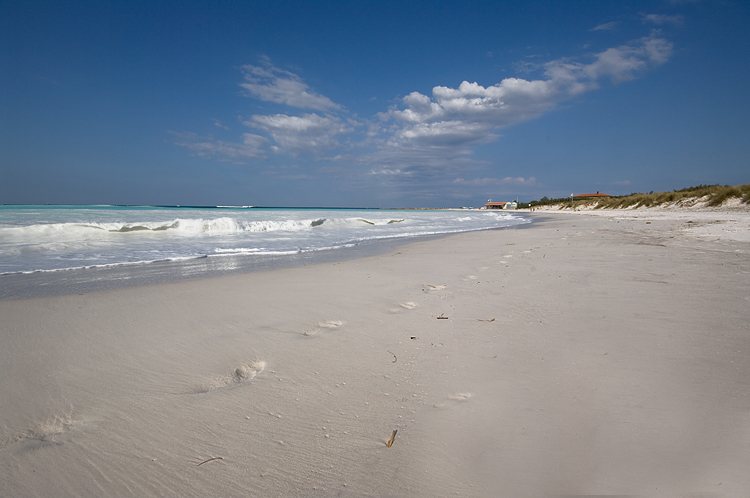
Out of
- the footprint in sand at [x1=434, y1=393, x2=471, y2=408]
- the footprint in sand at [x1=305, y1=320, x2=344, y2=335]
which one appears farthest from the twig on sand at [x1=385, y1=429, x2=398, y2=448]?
the footprint in sand at [x1=305, y1=320, x2=344, y2=335]

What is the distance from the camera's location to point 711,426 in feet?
4.23

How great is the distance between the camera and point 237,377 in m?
1.81

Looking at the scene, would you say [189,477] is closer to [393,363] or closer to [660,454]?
[393,363]

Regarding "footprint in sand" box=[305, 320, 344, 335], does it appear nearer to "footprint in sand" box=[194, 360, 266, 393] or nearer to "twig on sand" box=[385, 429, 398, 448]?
"footprint in sand" box=[194, 360, 266, 393]

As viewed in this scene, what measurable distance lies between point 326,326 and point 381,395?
1.06 meters

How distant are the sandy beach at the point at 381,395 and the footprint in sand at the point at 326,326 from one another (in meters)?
0.02

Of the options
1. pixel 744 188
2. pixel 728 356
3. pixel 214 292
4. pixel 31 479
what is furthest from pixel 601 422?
pixel 744 188

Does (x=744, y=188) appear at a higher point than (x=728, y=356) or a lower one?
higher

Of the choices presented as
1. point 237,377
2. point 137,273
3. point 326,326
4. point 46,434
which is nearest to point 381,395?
point 237,377

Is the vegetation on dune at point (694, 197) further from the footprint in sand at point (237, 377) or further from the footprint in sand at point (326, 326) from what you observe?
the footprint in sand at point (237, 377)

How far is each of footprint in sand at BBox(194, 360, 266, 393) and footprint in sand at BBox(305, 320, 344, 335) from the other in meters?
0.53

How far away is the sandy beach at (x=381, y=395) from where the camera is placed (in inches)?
44.4

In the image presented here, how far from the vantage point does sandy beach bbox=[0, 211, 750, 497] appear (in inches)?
44.4

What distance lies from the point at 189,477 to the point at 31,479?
536 mm
